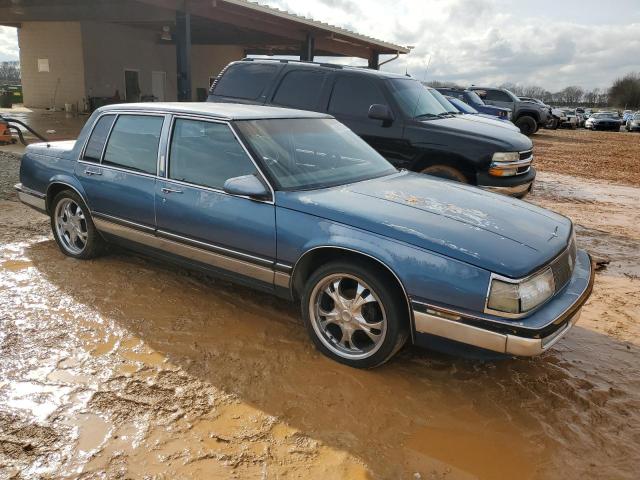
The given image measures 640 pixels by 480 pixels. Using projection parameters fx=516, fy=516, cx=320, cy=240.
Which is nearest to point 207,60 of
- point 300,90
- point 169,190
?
point 300,90

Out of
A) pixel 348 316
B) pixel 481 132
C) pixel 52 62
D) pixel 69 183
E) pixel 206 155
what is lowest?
pixel 348 316

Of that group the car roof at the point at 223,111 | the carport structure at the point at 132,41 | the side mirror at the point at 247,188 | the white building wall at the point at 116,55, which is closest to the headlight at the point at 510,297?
the side mirror at the point at 247,188

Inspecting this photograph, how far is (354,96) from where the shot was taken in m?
6.93

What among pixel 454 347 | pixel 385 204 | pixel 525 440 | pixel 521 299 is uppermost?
pixel 385 204

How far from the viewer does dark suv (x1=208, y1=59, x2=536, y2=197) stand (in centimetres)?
625

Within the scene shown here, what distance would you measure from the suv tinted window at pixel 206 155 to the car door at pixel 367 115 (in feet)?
10.5

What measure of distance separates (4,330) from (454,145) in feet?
16.5

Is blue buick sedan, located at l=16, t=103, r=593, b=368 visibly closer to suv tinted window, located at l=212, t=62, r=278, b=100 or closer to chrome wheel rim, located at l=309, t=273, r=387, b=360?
chrome wheel rim, located at l=309, t=273, r=387, b=360

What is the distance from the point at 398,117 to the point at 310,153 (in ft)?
9.75

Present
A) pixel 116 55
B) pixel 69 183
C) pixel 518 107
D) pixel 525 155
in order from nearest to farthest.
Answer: pixel 69 183, pixel 525 155, pixel 518 107, pixel 116 55

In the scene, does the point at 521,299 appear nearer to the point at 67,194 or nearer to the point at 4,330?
the point at 4,330

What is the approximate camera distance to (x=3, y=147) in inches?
464

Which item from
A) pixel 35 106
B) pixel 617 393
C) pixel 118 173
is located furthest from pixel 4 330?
pixel 35 106

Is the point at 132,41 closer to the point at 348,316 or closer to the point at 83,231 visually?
the point at 83,231
